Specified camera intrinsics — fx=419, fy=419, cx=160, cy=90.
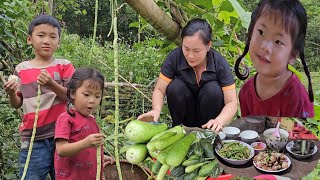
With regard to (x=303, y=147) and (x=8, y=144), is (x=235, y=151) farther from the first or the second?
(x=8, y=144)

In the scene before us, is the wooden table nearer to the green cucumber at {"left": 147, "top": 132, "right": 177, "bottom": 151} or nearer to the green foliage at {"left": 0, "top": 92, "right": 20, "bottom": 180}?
the green cucumber at {"left": 147, "top": 132, "right": 177, "bottom": 151}

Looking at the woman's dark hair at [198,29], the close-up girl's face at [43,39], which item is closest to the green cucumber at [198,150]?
the woman's dark hair at [198,29]

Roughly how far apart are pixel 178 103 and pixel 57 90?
573 millimetres

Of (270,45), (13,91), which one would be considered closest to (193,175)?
(270,45)

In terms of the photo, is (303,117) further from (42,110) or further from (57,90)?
(42,110)

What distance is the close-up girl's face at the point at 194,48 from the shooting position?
1741mm

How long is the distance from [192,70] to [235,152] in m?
1.03

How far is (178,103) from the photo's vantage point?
2.00m

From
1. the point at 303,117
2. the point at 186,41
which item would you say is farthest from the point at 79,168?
the point at 303,117

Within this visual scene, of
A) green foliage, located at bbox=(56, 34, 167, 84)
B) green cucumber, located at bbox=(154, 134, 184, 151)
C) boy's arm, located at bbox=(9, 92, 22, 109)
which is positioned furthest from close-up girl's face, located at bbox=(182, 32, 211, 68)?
green foliage, located at bbox=(56, 34, 167, 84)

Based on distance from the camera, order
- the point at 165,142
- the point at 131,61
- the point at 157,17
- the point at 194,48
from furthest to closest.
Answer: the point at 131,61 < the point at 194,48 < the point at 157,17 < the point at 165,142

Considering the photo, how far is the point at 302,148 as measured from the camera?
94 centimetres

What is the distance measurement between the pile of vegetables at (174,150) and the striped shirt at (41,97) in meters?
0.97

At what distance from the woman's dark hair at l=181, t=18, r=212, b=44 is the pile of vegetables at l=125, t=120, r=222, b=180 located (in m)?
0.61
